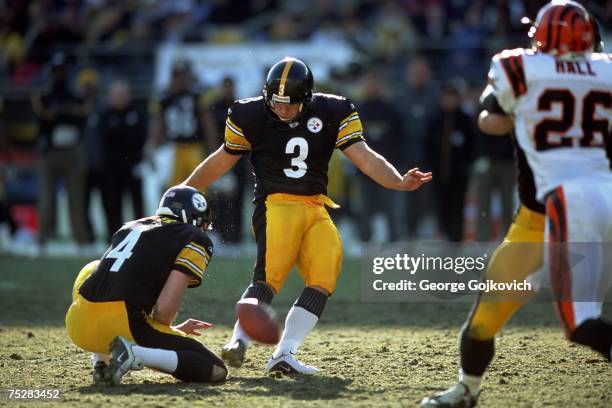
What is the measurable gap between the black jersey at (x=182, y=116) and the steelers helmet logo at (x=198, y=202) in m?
6.43

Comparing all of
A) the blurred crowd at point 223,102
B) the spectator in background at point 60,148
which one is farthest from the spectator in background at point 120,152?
the spectator in background at point 60,148

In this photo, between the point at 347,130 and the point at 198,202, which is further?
the point at 347,130

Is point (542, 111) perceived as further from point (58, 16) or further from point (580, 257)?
point (58, 16)

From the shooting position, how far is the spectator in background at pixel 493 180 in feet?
39.7

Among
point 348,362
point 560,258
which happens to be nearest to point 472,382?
point 560,258

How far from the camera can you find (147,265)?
5.59m

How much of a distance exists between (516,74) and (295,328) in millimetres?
2050

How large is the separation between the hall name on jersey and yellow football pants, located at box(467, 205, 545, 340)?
0.67 metres

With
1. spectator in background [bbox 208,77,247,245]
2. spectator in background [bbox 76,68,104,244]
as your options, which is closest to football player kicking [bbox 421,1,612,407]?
spectator in background [bbox 208,77,247,245]

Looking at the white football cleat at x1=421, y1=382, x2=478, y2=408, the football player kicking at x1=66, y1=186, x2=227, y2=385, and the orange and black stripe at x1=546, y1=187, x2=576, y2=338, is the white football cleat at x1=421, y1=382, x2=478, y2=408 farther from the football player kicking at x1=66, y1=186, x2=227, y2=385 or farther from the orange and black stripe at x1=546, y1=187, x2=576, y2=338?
the football player kicking at x1=66, y1=186, x2=227, y2=385

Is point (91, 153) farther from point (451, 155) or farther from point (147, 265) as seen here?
point (147, 265)

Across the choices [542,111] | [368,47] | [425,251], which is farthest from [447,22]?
→ [542,111]

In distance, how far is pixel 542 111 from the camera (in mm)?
4773

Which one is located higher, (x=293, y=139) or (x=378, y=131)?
(x=293, y=139)
